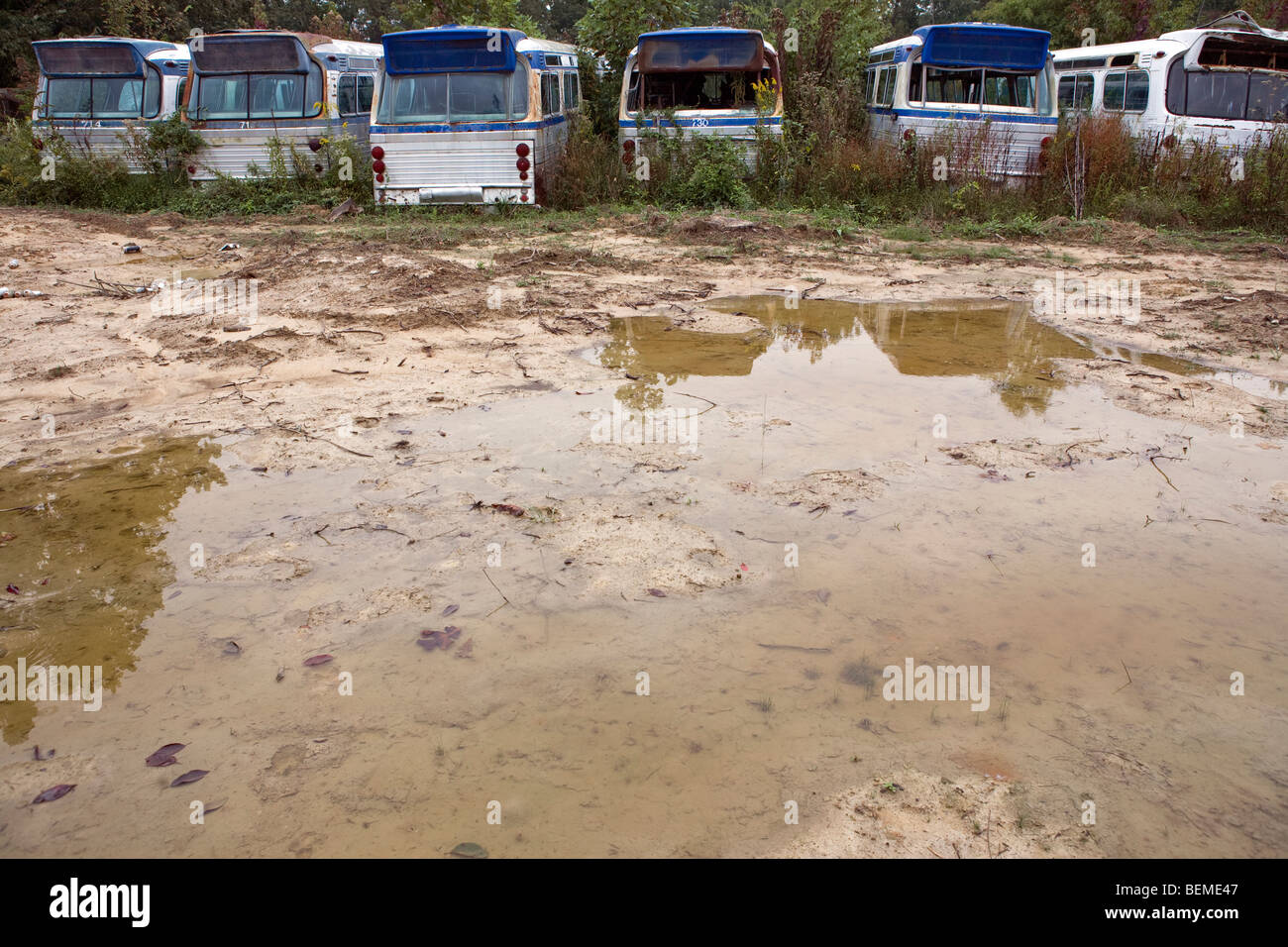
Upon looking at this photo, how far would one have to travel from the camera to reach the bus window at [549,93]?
1228 centimetres

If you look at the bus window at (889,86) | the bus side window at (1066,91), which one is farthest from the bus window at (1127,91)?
the bus window at (889,86)

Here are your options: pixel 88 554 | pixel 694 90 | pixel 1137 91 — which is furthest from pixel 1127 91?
pixel 88 554

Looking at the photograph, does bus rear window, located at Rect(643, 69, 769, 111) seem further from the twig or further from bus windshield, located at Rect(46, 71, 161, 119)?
the twig

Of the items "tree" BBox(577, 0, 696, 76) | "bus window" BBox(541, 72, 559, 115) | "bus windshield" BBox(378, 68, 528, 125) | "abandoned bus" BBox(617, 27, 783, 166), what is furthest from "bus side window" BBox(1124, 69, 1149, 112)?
"bus windshield" BBox(378, 68, 528, 125)

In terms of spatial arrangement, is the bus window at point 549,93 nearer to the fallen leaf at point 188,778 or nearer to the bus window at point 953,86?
the bus window at point 953,86

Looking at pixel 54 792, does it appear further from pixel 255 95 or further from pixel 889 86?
pixel 889 86

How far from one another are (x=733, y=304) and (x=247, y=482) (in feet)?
15.5

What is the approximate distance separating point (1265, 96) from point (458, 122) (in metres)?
11.1

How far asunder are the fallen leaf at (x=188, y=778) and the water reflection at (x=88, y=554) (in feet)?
2.14

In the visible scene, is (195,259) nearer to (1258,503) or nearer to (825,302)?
(825,302)

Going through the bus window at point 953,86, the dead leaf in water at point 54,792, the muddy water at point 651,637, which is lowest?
the dead leaf in water at point 54,792

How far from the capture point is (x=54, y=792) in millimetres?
2545

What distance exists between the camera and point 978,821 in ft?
8.02

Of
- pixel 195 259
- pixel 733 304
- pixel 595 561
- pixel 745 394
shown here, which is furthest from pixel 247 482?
pixel 195 259
